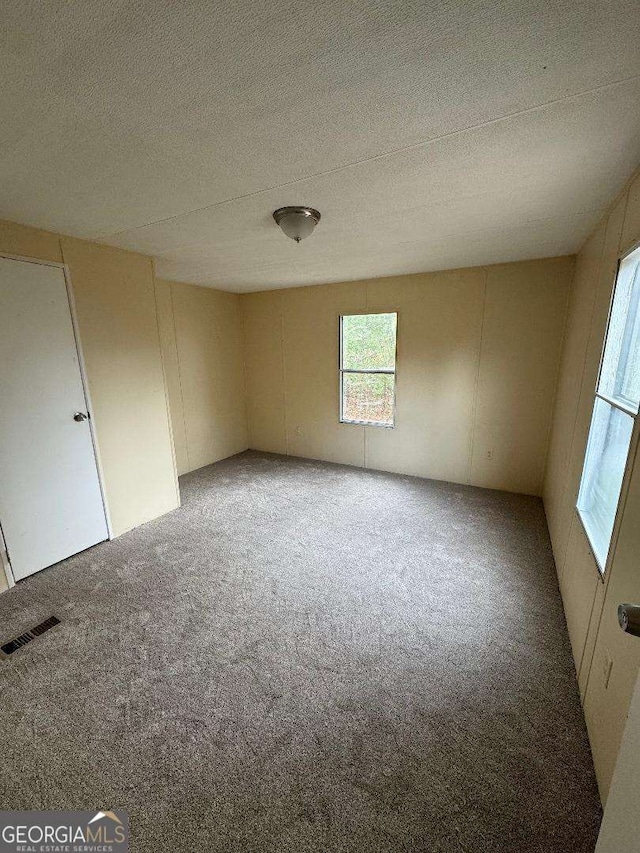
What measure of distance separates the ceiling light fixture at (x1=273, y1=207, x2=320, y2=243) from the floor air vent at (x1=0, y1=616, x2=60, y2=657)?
2.72m

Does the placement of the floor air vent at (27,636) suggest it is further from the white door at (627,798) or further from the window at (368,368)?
the window at (368,368)

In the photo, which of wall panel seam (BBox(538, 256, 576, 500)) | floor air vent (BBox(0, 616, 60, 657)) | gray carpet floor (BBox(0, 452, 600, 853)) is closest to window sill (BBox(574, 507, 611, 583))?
gray carpet floor (BBox(0, 452, 600, 853))

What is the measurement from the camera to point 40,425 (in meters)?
2.40

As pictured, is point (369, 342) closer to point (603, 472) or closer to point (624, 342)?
point (624, 342)

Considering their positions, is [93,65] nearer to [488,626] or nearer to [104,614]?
[104,614]

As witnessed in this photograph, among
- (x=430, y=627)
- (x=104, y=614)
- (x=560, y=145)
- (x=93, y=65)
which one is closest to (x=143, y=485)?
(x=104, y=614)

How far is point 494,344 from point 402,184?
2.34m

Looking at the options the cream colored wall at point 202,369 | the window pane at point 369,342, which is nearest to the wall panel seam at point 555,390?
the window pane at point 369,342

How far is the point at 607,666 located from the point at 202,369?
4.56 meters

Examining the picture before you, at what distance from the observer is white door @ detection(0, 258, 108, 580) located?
2230 mm

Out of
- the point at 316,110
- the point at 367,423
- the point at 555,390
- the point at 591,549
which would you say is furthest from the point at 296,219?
the point at 555,390

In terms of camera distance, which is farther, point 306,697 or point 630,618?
point 306,697

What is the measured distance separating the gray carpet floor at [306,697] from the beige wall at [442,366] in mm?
1224

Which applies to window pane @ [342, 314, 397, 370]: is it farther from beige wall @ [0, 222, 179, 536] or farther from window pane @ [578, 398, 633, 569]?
window pane @ [578, 398, 633, 569]
